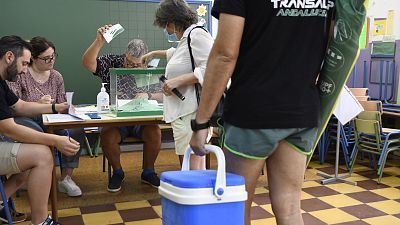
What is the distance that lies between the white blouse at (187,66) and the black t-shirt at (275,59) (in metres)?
0.86

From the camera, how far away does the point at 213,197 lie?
1.22 m

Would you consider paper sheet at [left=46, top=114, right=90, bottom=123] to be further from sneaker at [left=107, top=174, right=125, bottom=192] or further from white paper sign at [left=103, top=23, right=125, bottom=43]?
sneaker at [left=107, top=174, right=125, bottom=192]

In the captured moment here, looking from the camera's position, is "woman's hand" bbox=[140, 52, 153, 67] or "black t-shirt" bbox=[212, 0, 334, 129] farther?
"woman's hand" bbox=[140, 52, 153, 67]

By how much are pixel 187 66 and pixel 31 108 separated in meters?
1.15

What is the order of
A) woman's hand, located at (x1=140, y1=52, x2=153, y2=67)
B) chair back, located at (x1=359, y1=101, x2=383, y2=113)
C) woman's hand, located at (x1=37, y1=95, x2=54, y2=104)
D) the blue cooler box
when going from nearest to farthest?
the blue cooler box
woman's hand, located at (x1=37, y1=95, x2=54, y2=104)
woman's hand, located at (x1=140, y1=52, x2=153, y2=67)
chair back, located at (x1=359, y1=101, x2=383, y2=113)

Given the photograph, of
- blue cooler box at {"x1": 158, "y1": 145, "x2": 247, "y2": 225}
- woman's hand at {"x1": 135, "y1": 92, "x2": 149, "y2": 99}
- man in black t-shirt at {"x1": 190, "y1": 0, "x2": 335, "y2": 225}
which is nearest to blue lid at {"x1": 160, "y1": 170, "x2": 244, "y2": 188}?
blue cooler box at {"x1": 158, "y1": 145, "x2": 247, "y2": 225}

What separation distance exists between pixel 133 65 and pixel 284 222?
8.05 feet

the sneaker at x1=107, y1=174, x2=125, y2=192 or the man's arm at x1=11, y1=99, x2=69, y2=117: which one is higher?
the man's arm at x1=11, y1=99, x2=69, y2=117

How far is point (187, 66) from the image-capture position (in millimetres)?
2307

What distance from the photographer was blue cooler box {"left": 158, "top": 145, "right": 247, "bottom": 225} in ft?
3.98

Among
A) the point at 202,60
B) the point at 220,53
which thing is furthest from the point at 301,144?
the point at 202,60

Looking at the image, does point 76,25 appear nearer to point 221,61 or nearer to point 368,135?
point 368,135

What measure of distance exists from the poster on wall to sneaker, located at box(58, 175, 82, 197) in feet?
12.5

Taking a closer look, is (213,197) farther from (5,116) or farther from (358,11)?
(5,116)
